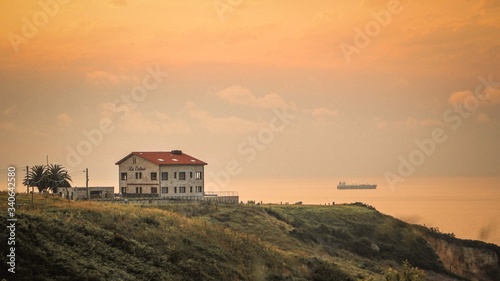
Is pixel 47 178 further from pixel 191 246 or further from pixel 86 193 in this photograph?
pixel 191 246

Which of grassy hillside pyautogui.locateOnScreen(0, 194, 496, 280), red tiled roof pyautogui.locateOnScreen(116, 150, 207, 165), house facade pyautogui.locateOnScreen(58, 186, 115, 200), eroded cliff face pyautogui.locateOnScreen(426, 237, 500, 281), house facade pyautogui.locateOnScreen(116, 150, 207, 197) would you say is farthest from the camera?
eroded cliff face pyautogui.locateOnScreen(426, 237, 500, 281)

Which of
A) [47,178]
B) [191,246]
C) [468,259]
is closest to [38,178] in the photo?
[47,178]

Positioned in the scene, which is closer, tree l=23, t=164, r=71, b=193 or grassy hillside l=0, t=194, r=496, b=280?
grassy hillside l=0, t=194, r=496, b=280

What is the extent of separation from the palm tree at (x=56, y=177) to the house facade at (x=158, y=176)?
838 centimetres

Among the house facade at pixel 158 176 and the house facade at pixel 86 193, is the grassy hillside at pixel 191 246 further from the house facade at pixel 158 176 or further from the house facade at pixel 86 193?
the house facade at pixel 86 193

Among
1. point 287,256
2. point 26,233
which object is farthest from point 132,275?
point 287,256

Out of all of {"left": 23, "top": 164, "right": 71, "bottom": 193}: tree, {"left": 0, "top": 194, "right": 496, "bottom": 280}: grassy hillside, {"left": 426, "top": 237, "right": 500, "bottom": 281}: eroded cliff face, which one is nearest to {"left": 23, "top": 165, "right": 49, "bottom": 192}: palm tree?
{"left": 23, "top": 164, "right": 71, "bottom": 193}: tree

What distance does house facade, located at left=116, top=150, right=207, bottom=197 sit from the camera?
104 metres

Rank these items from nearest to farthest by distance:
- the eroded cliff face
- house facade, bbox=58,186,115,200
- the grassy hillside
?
the grassy hillside
house facade, bbox=58,186,115,200
the eroded cliff face

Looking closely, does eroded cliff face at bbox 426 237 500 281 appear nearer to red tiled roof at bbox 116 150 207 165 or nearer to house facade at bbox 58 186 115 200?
red tiled roof at bbox 116 150 207 165

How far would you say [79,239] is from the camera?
184 feet

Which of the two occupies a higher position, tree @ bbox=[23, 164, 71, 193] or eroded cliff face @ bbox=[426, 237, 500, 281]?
tree @ bbox=[23, 164, 71, 193]

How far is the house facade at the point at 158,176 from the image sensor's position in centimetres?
10431

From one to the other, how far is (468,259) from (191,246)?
59042mm
